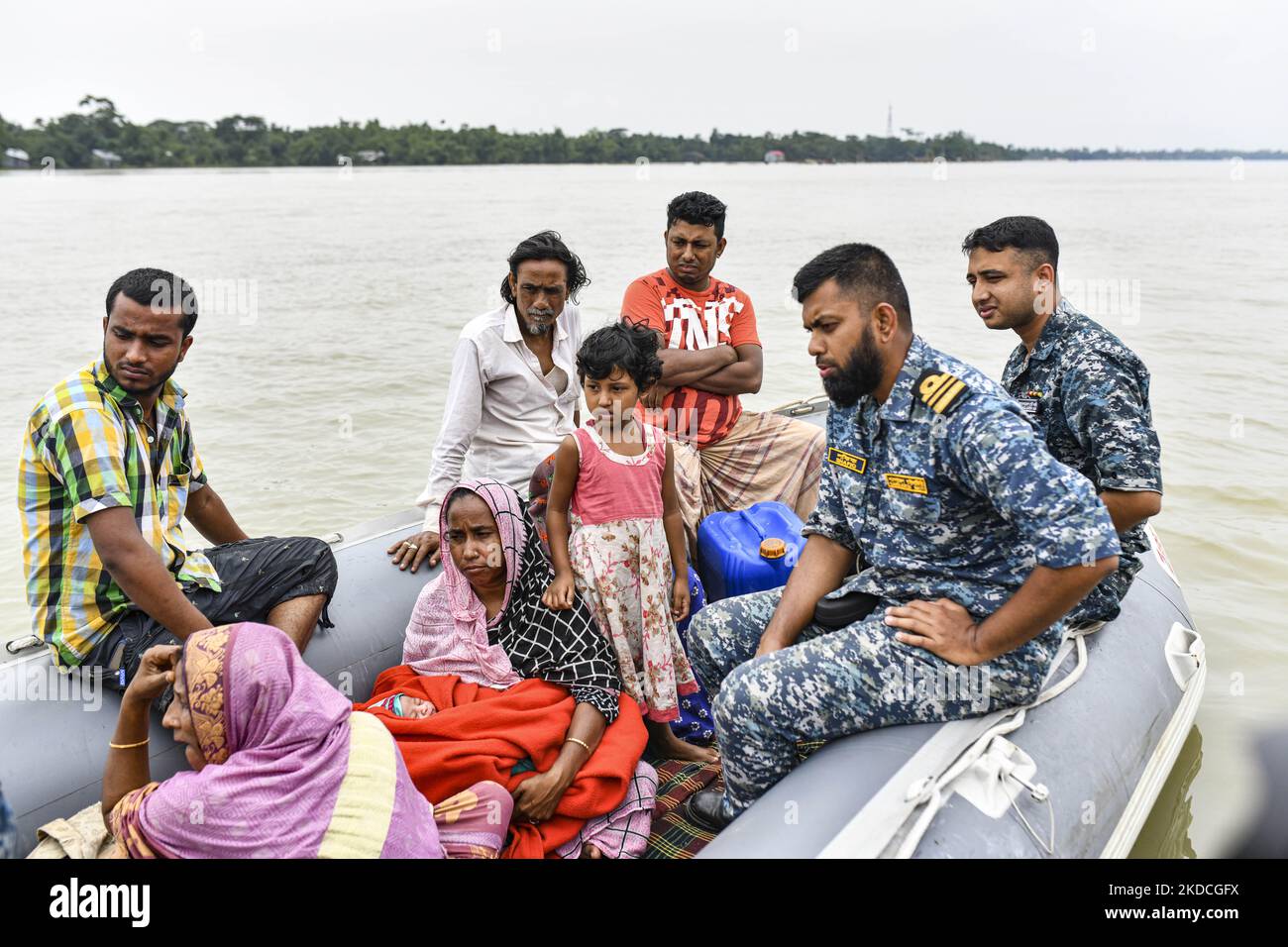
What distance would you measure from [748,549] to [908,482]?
971 mm

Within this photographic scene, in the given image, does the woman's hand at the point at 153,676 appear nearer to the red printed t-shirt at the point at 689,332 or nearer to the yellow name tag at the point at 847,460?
the yellow name tag at the point at 847,460

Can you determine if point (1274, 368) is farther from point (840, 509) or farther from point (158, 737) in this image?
point (158, 737)

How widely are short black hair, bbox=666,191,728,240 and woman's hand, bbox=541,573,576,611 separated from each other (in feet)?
5.07

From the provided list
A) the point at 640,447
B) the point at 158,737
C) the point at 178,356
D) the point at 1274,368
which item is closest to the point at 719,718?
the point at 640,447

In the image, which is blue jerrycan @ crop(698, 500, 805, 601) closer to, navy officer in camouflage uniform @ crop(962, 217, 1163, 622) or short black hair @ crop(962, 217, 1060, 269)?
navy officer in camouflage uniform @ crop(962, 217, 1163, 622)

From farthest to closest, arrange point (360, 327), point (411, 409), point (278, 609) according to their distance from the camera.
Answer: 1. point (360, 327)
2. point (411, 409)
3. point (278, 609)

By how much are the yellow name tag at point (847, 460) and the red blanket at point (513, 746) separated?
83 cm

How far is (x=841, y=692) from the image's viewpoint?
6.72ft

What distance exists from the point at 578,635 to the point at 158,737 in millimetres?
1016

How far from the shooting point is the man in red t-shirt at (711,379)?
3496mm

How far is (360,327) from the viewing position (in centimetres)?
1209

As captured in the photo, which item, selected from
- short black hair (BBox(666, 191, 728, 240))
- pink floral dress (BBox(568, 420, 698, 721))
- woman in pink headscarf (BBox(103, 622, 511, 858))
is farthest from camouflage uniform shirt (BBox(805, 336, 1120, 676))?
short black hair (BBox(666, 191, 728, 240))

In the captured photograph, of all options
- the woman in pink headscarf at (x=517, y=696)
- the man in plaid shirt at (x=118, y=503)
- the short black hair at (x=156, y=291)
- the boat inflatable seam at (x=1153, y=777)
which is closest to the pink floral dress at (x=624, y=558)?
the woman in pink headscarf at (x=517, y=696)

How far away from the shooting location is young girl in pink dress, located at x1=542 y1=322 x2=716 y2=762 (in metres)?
2.66
